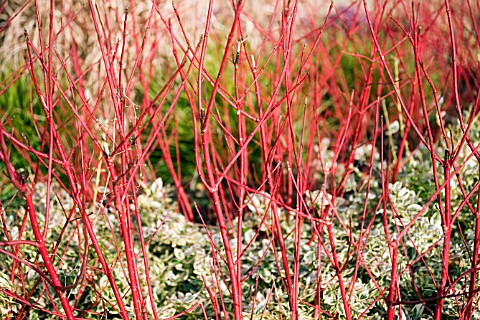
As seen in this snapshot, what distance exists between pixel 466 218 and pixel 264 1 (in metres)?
4.18

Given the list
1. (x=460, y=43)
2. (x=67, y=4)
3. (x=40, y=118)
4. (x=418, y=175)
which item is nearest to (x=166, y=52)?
(x=67, y=4)

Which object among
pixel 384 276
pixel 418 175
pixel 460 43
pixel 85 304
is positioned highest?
pixel 460 43

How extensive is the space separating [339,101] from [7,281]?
8.25 feet

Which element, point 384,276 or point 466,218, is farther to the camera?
point 466,218

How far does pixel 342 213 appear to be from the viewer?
8.55 feet

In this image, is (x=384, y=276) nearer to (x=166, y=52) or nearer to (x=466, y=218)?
(x=466, y=218)

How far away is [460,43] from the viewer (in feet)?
10.5

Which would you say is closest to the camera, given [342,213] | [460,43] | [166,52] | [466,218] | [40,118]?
[466,218]

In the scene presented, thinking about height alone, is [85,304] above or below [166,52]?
below

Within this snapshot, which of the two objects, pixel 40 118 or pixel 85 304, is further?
pixel 40 118

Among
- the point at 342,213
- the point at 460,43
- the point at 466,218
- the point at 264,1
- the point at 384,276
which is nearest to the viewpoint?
the point at 384,276

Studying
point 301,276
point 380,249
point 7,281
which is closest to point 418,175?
point 380,249

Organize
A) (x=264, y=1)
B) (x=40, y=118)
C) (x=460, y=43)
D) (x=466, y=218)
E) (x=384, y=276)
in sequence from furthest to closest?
(x=264, y=1) < (x=40, y=118) < (x=460, y=43) < (x=466, y=218) < (x=384, y=276)

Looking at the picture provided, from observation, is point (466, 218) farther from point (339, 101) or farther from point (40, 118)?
point (40, 118)
